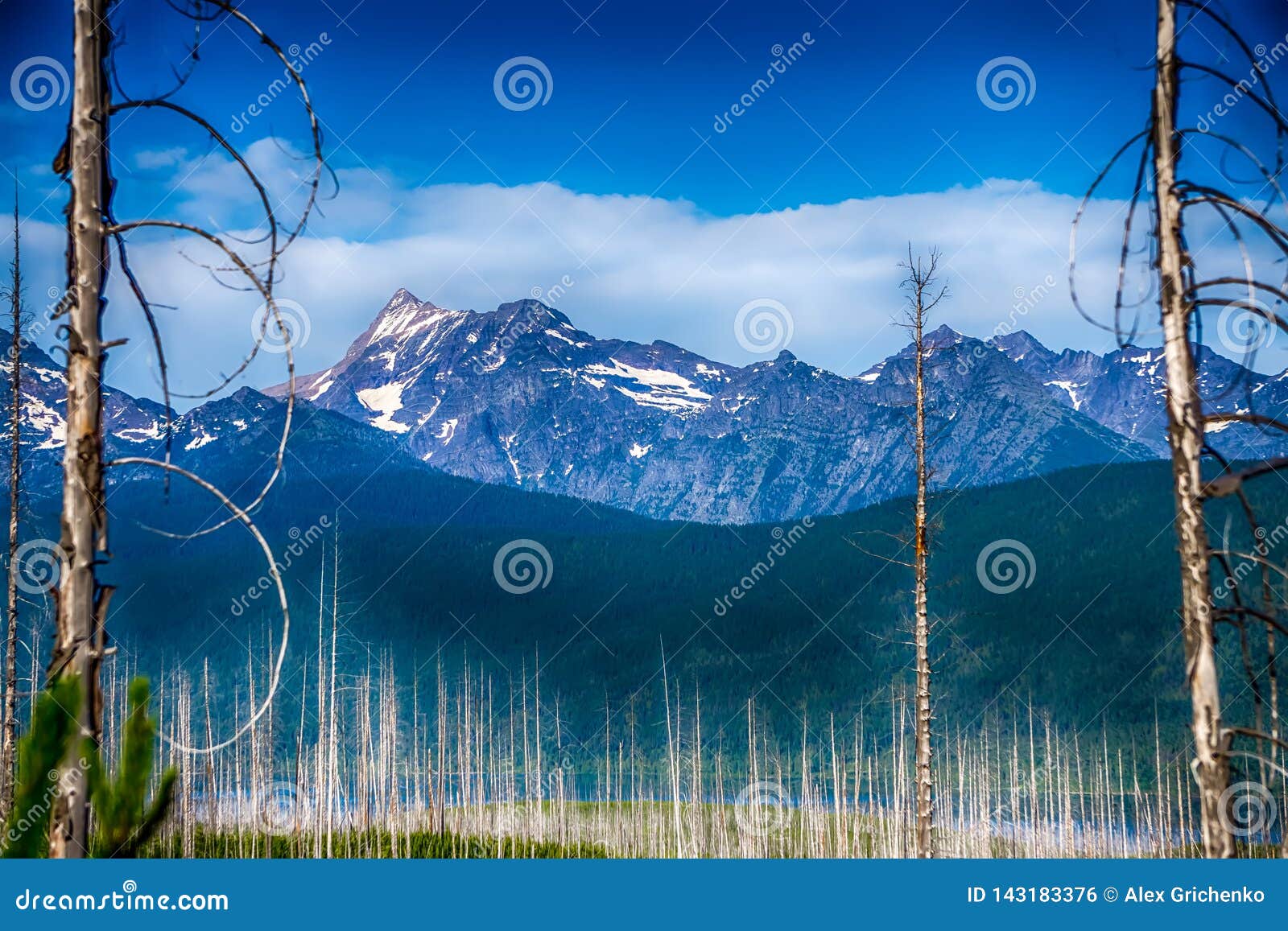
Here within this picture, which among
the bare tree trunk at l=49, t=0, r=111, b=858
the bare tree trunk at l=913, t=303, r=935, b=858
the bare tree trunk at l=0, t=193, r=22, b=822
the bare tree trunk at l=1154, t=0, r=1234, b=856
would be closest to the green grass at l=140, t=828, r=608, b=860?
the bare tree trunk at l=0, t=193, r=22, b=822

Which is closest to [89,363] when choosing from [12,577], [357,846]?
[12,577]

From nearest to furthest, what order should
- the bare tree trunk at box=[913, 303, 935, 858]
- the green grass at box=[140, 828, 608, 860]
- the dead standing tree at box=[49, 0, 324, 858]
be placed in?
the dead standing tree at box=[49, 0, 324, 858] < the bare tree trunk at box=[913, 303, 935, 858] < the green grass at box=[140, 828, 608, 860]

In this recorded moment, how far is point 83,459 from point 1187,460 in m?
4.20

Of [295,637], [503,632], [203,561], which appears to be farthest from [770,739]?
[203,561]

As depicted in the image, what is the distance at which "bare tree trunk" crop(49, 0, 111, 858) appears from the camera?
13.1ft

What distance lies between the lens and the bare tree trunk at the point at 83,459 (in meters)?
3.99

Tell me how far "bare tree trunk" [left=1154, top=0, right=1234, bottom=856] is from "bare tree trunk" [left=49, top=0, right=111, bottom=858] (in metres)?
4.10

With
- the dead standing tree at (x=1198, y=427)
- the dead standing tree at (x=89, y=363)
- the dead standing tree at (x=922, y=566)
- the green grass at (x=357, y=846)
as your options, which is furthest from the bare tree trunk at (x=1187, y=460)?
the green grass at (x=357, y=846)

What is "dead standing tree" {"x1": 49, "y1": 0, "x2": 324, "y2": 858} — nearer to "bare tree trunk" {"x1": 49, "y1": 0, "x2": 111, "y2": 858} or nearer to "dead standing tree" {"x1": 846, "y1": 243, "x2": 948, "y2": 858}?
"bare tree trunk" {"x1": 49, "y1": 0, "x2": 111, "y2": 858}

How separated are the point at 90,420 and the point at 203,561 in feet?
566

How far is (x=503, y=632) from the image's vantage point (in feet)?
522

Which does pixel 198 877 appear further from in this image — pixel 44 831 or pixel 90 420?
pixel 90 420

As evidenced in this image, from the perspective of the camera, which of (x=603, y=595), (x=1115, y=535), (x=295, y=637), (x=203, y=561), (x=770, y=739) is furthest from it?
(x=603, y=595)

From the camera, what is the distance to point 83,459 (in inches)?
157
